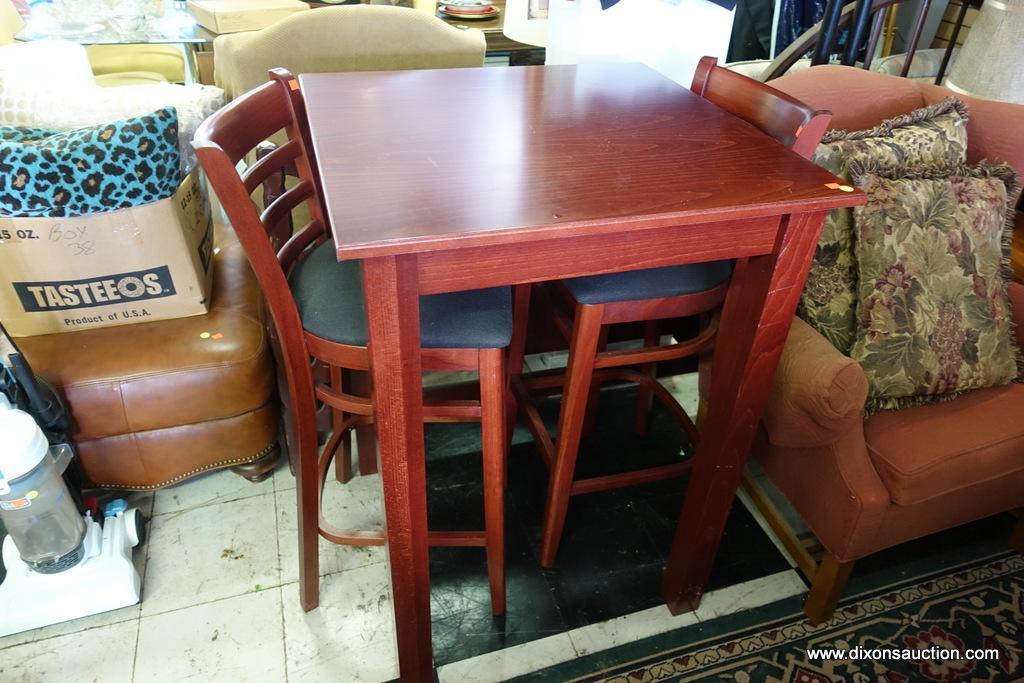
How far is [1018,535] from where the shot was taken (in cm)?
168

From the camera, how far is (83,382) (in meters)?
1.44

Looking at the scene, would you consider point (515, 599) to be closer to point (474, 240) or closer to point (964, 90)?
point (474, 240)

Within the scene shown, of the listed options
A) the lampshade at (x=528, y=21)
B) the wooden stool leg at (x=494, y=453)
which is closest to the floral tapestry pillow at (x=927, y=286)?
the wooden stool leg at (x=494, y=453)

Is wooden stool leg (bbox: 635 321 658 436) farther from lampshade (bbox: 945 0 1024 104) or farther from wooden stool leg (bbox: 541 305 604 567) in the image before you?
lampshade (bbox: 945 0 1024 104)

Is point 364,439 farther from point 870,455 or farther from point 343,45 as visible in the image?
point 870,455

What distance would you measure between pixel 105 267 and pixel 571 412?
998 mm

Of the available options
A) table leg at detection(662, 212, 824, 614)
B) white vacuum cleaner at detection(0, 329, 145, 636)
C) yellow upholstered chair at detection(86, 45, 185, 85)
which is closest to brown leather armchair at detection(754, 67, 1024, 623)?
table leg at detection(662, 212, 824, 614)

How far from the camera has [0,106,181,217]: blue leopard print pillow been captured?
4.15 feet

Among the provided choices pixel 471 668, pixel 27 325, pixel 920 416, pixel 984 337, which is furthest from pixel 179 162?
pixel 984 337

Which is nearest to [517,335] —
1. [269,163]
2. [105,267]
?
[269,163]

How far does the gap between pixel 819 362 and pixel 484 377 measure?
0.63 meters

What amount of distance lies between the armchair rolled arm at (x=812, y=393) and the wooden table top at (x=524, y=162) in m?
0.38

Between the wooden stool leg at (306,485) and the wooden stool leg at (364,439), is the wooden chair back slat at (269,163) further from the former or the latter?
the wooden stool leg at (364,439)

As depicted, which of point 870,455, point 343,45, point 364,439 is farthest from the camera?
point 343,45
